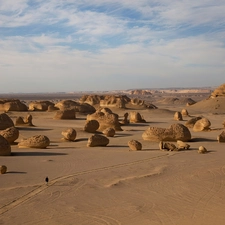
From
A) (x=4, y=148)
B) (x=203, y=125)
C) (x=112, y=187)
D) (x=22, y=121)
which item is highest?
(x=4, y=148)

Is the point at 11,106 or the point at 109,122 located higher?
the point at 11,106

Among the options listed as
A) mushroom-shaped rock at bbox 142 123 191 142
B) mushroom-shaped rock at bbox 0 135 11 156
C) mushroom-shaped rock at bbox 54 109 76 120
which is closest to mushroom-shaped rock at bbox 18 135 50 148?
mushroom-shaped rock at bbox 0 135 11 156

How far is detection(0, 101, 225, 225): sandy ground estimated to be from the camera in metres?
5.80

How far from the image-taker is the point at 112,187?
24.6ft

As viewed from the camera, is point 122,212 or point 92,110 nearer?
point 122,212

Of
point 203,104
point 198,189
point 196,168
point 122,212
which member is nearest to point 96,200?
point 122,212

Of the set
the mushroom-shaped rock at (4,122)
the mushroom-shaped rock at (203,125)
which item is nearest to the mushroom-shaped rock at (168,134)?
the mushroom-shaped rock at (203,125)

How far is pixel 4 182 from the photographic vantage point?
25.3 feet

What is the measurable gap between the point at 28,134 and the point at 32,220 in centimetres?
1200

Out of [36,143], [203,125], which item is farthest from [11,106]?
[36,143]

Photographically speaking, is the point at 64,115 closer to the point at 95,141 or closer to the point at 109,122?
the point at 109,122

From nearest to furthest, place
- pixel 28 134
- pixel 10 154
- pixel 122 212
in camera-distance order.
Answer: pixel 122 212
pixel 10 154
pixel 28 134

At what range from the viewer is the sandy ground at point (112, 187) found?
5798 mm

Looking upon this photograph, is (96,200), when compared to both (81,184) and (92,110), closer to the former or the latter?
(81,184)
